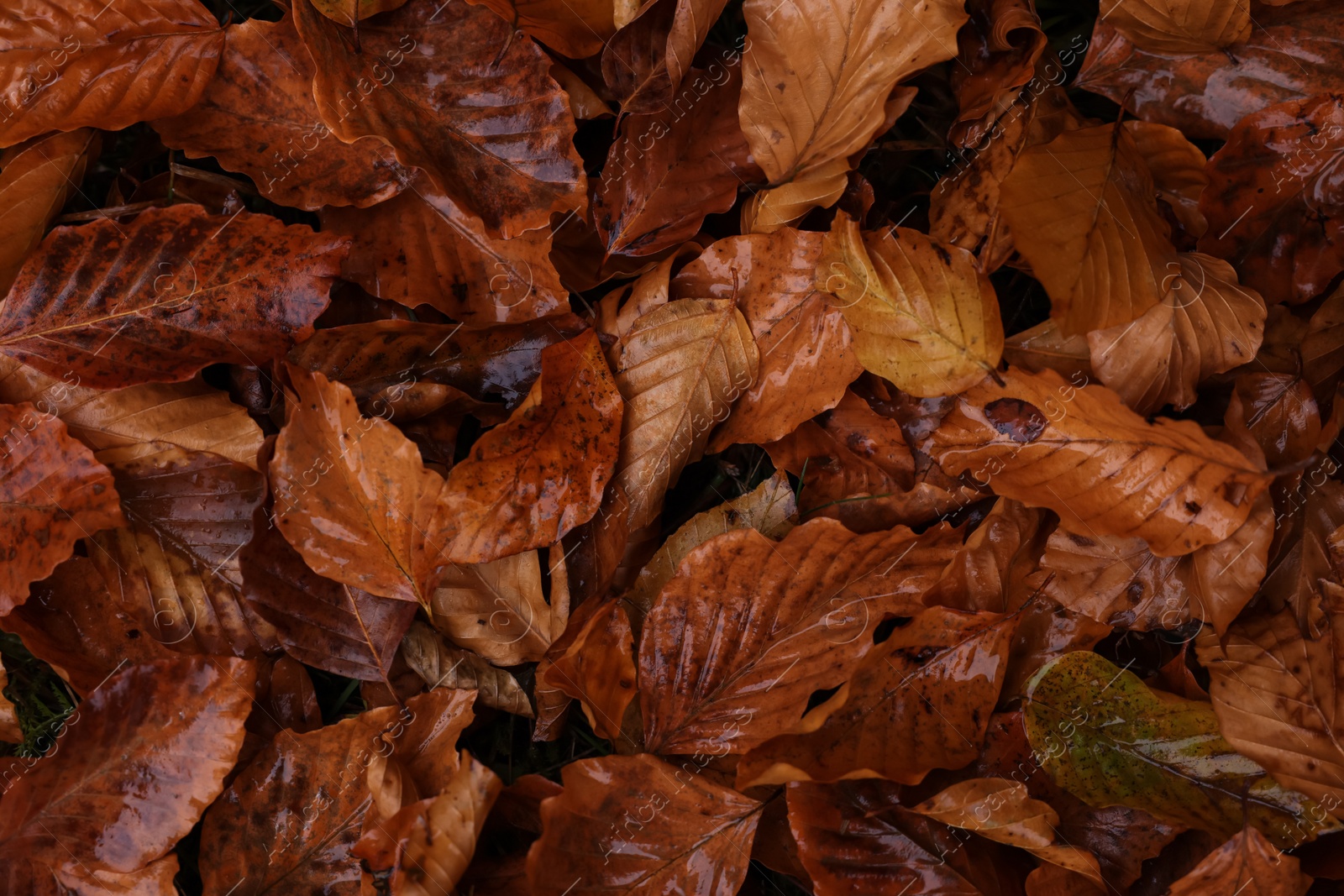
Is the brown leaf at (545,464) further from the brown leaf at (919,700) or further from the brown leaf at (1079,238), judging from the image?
the brown leaf at (1079,238)

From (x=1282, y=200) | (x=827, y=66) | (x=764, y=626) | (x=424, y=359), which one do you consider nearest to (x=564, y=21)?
(x=827, y=66)

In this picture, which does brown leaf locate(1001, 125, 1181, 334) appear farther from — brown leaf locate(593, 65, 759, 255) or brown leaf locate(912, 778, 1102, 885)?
brown leaf locate(912, 778, 1102, 885)

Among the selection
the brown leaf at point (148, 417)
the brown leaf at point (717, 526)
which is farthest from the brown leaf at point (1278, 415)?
the brown leaf at point (148, 417)

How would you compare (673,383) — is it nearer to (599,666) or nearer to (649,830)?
(599,666)

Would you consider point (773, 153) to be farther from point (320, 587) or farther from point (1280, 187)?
point (320, 587)

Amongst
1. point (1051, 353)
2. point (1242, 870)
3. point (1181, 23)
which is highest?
point (1181, 23)

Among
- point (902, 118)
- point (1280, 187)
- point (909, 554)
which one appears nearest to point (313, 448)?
point (909, 554)
